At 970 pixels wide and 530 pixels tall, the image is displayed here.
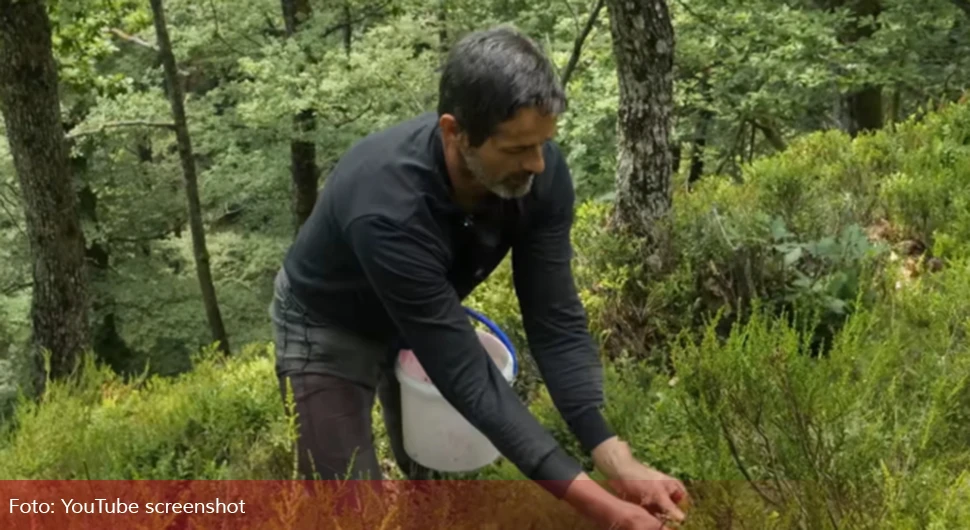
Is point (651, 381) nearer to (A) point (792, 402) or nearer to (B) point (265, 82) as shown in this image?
(A) point (792, 402)

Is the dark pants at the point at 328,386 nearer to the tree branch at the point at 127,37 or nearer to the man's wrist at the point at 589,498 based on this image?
the man's wrist at the point at 589,498

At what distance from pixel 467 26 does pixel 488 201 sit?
10.7 meters

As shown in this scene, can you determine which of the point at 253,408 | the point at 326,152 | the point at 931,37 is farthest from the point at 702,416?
the point at 326,152

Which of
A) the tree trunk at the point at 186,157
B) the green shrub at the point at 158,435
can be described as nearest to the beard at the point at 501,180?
the green shrub at the point at 158,435

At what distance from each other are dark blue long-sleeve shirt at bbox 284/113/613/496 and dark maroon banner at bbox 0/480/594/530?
1.10 ft

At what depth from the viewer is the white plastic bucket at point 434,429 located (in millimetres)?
2834

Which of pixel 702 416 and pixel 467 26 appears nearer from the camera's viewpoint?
pixel 702 416

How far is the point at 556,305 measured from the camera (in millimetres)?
2426

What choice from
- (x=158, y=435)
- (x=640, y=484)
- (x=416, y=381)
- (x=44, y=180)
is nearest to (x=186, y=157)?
(x=44, y=180)

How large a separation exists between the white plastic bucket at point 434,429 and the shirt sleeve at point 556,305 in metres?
0.50

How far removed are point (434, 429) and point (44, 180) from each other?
15.9 feet

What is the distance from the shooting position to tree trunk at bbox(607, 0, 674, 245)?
4727 mm

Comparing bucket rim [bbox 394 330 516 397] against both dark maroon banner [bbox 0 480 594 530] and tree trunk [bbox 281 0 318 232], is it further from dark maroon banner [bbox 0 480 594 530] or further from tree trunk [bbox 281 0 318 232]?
tree trunk [bbox 281 0 318 232]

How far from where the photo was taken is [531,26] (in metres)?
11.2
